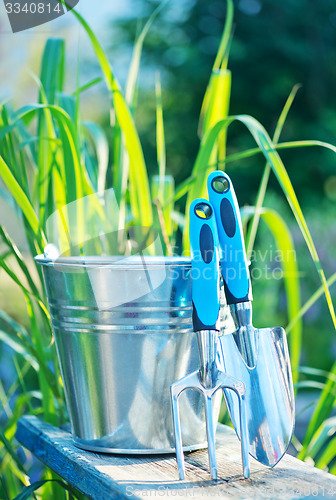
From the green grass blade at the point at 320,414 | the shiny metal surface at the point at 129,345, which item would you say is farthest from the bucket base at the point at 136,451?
the green grass blade at the point at 320,414

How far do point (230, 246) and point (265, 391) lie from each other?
16 centimetres

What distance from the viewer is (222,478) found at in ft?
1.69

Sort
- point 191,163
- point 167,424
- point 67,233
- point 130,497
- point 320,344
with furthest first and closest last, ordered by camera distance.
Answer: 1. point 191,163
2. point 320,344
3. point 67,233
4. point 167,424
5. point 130,497

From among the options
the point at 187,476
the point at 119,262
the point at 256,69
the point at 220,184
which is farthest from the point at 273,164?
the point at 256,69

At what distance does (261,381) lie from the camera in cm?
56

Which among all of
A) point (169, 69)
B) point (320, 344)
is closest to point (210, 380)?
point (320, 344)

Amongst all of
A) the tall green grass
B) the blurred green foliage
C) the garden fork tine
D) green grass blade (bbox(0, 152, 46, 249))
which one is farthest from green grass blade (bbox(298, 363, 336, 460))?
the blurred green foliage

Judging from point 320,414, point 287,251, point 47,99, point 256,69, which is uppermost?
point 256,69

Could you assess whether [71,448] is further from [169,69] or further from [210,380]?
[169,69]

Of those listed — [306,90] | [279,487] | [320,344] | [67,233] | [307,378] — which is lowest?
[307,378]

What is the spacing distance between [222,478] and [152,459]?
0.09 m

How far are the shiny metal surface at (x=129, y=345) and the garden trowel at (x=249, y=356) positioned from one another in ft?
0.15

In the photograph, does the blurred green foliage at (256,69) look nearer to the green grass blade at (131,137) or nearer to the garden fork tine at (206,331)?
the green grass blade at (131,137)

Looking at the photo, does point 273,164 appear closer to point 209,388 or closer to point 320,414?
point 209,388
